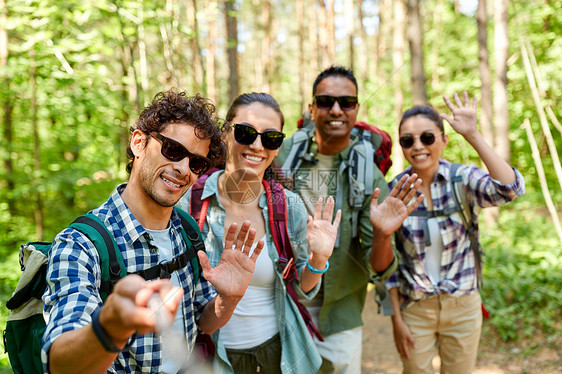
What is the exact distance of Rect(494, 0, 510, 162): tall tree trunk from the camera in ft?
27.9

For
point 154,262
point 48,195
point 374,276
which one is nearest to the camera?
point 154,262

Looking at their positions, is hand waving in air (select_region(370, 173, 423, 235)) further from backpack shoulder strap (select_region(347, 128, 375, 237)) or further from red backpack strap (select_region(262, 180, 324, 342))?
red backpack strap (select_region(262, 180, 324, 342))

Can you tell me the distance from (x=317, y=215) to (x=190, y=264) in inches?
34.8

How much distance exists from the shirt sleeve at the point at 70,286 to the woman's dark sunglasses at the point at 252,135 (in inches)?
49.1

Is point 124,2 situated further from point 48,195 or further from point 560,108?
point 560,108

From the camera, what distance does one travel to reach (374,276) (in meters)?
2.81

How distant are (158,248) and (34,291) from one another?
19.4 inches

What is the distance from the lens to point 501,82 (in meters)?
8.64

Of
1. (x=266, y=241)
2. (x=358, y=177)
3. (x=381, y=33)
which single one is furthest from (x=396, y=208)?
(x=381, y=33)

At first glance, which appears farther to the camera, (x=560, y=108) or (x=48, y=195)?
(x=560, y=108)

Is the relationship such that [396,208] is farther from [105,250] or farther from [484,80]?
[484,80]

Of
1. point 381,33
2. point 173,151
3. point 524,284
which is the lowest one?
point 524,284

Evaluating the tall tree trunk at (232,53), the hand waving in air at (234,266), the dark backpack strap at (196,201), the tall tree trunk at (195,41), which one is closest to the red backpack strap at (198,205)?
the dark backpack strap at (196,201)

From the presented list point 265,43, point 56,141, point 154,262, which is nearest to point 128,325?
point 154,262
